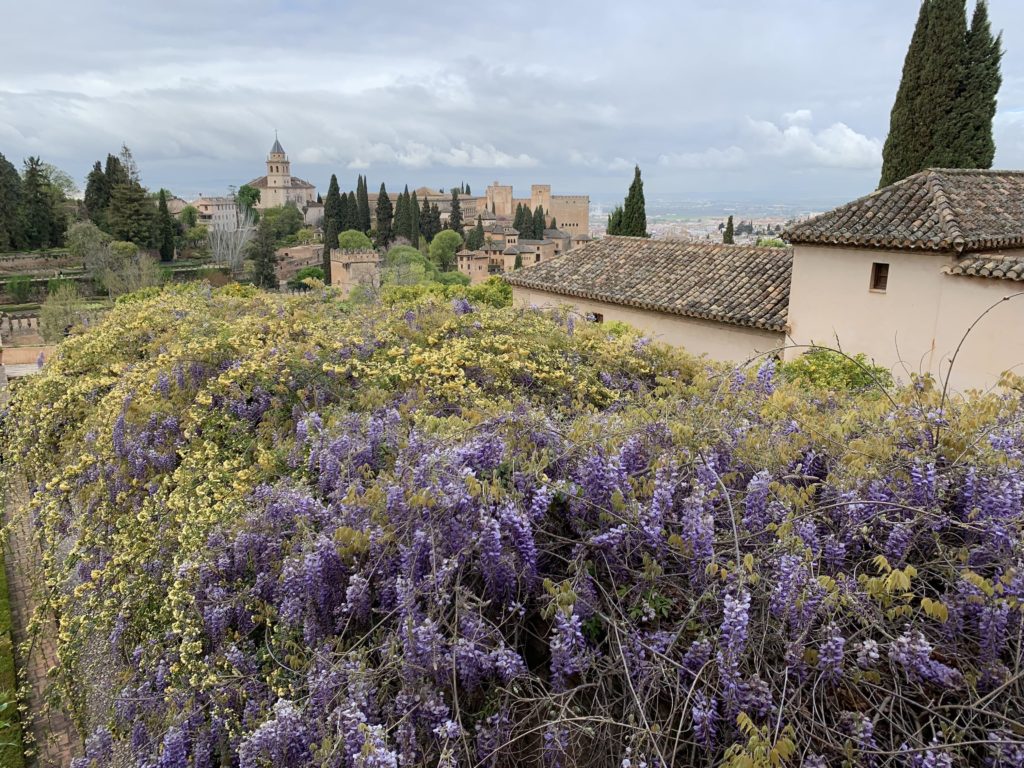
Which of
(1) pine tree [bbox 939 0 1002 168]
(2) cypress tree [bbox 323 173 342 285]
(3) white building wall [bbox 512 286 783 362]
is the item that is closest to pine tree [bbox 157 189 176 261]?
(2) cypress tree [bbox 323 173 342 285]

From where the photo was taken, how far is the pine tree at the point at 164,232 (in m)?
63.6

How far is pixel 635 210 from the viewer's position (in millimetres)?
30000

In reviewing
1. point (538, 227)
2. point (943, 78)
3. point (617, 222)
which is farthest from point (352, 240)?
point (943, 78)

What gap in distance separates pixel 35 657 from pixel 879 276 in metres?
13.7

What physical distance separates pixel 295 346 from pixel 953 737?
488 centimetres

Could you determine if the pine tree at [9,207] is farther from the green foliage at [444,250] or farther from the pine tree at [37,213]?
the green foliage at [444,250]

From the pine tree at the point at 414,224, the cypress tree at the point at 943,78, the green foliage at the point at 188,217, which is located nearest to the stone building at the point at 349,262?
the pine tree at the point at 414,224

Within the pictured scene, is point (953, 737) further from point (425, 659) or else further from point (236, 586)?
point (236, 586)

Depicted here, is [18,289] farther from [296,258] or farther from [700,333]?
[700,333]

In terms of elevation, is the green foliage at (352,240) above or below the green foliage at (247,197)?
below

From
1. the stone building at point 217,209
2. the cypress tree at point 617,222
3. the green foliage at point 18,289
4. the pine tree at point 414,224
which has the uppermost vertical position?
the stone building at point 217,209

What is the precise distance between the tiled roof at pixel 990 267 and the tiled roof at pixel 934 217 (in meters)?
0.23

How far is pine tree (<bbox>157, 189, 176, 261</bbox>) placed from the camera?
63562 mm

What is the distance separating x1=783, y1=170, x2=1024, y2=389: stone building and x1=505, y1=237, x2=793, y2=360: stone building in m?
0.98
